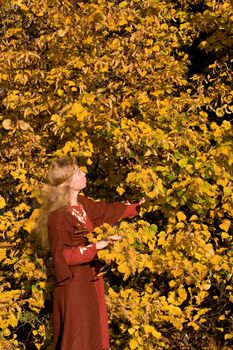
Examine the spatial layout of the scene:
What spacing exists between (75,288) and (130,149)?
1044 mm

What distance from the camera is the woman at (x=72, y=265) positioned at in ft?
10.2

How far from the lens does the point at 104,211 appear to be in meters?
3.66

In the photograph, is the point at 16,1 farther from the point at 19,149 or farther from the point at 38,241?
the point at 38,241

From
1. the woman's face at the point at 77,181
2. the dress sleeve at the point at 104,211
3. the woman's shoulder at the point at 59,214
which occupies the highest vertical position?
the woman's face at the point at 77,181

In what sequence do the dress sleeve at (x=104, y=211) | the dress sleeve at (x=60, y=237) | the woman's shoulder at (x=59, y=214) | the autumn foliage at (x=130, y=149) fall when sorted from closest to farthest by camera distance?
the dress sleeve at (x=60, y=237) < the woman's shoulder at (x=59, y=214) < the autumn foliage at (x=130, y=149) < the dress sleeve at (x=104, y=211)

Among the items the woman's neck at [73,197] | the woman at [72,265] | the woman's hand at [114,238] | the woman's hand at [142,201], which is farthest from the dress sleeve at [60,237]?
the woman's hand at [142,201]

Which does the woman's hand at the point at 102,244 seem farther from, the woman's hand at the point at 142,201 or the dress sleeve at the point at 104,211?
the woman's hand at the point at 142,201

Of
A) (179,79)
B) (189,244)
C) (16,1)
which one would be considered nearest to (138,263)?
(189,244)

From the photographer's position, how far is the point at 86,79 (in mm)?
3902

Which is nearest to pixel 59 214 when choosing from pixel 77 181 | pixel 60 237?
pixel 60 237

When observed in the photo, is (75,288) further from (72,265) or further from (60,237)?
(60,237)

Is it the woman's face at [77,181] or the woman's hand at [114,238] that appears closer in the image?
the woman's hand at [114,238]

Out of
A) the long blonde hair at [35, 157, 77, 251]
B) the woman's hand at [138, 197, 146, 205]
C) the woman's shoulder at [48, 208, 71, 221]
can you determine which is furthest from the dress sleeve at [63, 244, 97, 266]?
the woman's hand at [138, 197, 146, 205]

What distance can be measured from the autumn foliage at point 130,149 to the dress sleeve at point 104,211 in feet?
0.46
